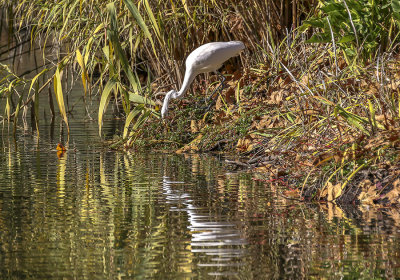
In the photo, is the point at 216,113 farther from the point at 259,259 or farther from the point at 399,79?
the point at 259,259

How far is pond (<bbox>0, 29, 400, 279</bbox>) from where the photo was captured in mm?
3146

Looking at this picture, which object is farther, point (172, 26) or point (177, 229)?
point (172, 26)

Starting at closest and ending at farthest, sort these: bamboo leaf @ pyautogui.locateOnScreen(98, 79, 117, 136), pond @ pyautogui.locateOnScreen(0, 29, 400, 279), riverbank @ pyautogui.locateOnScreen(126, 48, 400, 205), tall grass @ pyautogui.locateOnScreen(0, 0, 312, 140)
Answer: pond @ pyautogui.locateOnScreen(0, 29, 400, 279) → riverbank @ pyautogui.locateOnScreen(126, 48, 400, 205) → bamboo leaf @ pyautogui.locateOnScreen(98, 79, 117, 136) → tall grass @ pyautogui.locateOnScreen(0, 0, 312, 140)

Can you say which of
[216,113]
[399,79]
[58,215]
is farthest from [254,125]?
[58,215]

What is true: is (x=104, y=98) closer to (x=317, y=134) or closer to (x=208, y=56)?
(x=317, y=134)

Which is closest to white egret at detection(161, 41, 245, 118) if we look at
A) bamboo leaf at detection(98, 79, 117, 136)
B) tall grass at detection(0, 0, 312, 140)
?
tall grass at detection(0, 0, 312, 140)

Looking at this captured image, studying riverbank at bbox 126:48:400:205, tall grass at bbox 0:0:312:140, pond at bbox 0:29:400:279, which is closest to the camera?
pond at bbox 0:29:400:279

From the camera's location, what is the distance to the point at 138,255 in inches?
132

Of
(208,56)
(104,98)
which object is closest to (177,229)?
(104,98)

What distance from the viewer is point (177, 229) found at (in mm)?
3918

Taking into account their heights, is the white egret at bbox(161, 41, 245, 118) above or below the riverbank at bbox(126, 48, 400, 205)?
above

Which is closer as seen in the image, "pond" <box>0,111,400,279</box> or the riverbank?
"pond" <box>0,111,400,279</box>

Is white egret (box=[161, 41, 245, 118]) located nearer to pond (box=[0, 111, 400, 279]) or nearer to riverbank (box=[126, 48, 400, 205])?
riverbank (box=[126, 48, 400, 205])

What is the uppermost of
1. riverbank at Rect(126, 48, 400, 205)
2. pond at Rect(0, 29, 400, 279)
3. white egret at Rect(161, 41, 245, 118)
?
white egret at Rect(161, 41, 245, 118)
